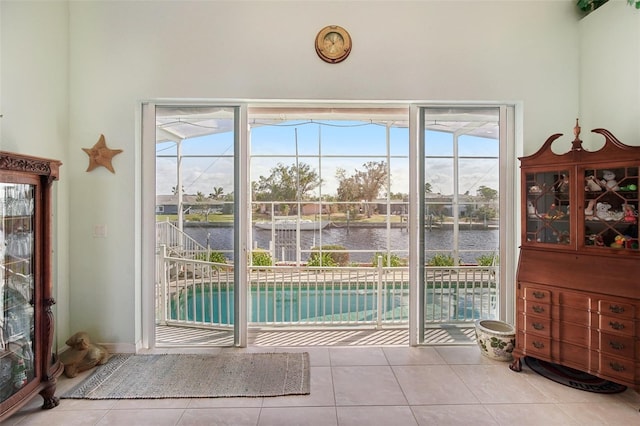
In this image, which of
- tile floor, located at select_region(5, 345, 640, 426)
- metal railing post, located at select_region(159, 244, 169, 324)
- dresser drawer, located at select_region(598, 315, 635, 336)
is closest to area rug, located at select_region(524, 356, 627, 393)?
tile floor, located at select_region(5, 345, 640, 426)

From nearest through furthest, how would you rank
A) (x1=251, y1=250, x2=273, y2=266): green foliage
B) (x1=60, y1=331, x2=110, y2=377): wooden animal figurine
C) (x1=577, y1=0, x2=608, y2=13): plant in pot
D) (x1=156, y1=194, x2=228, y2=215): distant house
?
(x1=60, y1=331, x2=110, y2=377): wooden animal figurine → (x1=577, y1=0, x2=608, y2=13): plant in pot → (x1=156, y1=194, x2=228, y2=215): distant house → (x1=251, y1=250, x2=273, y2=266): green foliage

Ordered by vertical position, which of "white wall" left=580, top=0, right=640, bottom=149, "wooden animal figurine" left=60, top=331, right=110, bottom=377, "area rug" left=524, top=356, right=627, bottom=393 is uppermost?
"white wall" left=580, top=0, right=640, bottom=149

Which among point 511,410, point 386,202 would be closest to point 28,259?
point 511,410

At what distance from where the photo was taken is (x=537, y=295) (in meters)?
2.52

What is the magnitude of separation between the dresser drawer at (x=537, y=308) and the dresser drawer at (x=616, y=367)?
0.38 m

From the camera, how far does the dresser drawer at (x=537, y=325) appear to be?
247cm

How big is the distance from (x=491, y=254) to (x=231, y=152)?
2595mm

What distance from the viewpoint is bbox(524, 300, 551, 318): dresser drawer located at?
2.47 metres

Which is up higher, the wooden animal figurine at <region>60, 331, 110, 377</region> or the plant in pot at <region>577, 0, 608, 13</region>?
the plant in pot at <region>577, 0, 608, 13</region>

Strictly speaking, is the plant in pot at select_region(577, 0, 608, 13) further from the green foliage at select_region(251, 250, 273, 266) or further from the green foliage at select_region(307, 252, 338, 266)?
the green foliage at select_region(251, 250, 273, 266)

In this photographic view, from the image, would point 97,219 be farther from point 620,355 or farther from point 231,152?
point 620,355

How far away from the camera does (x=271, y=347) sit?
3115 mm

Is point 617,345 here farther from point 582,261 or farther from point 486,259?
point 486,259

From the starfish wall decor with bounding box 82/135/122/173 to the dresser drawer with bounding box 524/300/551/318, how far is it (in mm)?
3574
